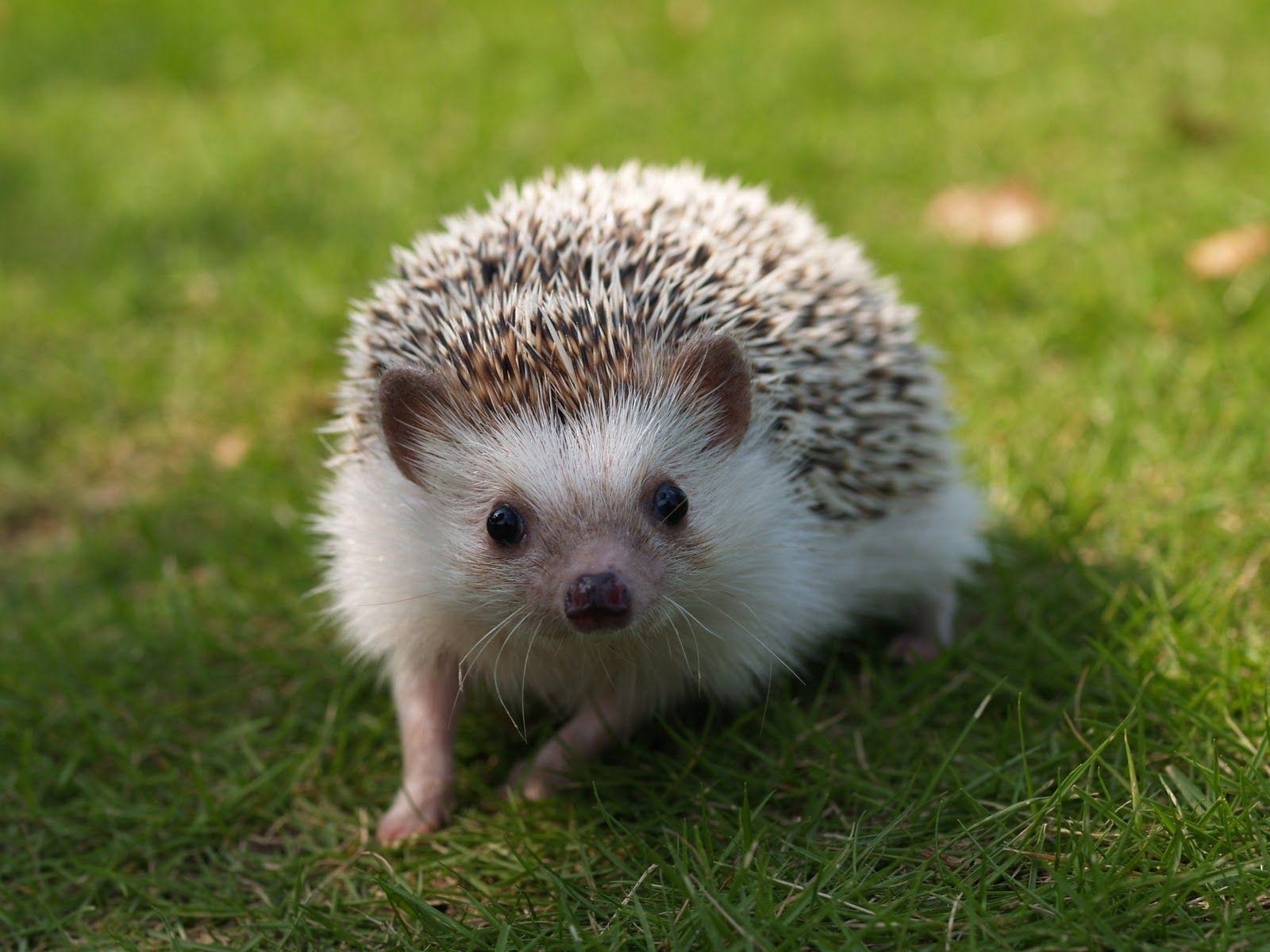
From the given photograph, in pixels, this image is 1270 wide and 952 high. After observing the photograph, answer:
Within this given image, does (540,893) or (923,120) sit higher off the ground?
(923,120)

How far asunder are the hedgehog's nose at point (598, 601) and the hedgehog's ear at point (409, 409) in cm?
53

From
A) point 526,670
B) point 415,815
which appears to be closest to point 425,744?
point 415,815

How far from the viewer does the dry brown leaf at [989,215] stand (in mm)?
4918

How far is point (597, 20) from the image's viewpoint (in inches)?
270

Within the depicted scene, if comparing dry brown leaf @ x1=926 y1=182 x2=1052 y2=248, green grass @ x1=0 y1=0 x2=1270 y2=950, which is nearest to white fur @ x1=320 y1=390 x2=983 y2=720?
green grass @ x1=0 y1=0 x2=1270 y2=950

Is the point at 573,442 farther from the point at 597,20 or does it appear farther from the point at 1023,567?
the point at 597,20

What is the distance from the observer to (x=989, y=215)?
507 centimetres

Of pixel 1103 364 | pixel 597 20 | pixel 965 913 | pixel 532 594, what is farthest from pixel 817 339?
pixel 597 20

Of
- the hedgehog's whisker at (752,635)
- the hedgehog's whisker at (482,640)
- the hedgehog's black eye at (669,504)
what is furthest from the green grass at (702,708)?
the hedgehog's black eye at (669,504)

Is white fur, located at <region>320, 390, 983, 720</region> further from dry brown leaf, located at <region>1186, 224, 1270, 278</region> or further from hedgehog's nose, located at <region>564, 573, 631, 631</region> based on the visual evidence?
dry brown leaf, located at <region>1186, 224, 1270, 278</region>

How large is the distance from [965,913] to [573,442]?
114cm

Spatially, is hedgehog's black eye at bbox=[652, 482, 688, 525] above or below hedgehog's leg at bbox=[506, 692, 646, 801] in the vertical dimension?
above

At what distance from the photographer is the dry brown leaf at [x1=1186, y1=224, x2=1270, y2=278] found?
4.28 meters

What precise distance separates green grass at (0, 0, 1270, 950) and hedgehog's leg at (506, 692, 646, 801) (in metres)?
0.07
